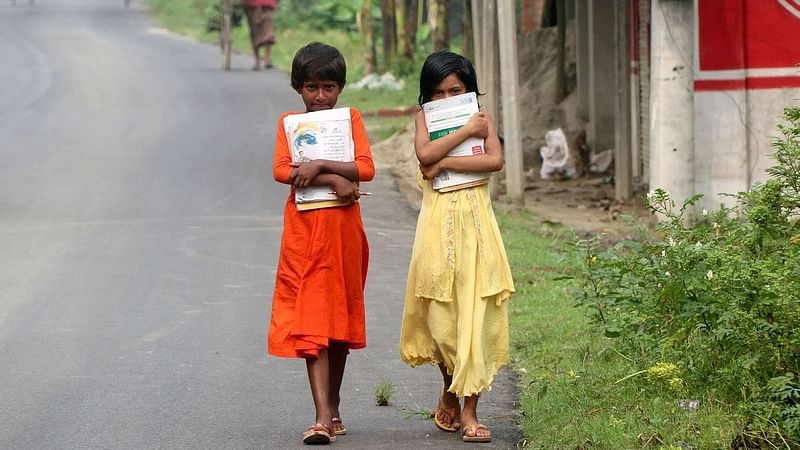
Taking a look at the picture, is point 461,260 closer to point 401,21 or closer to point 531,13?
point 531,13

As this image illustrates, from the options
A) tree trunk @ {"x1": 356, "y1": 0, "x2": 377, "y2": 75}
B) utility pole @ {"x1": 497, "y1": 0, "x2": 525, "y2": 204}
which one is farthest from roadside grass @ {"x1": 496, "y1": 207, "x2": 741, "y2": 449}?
tree trunk @ {"x1": 356, "y1": 0, "x2": 377, "y2": 75}

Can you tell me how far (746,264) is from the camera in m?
5.72

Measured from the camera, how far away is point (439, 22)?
838 inches

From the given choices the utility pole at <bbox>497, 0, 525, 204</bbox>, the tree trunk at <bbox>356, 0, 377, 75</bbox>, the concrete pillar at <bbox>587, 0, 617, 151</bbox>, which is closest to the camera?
the utility pole at <bbox>497, 0, 525, 204</bbox>

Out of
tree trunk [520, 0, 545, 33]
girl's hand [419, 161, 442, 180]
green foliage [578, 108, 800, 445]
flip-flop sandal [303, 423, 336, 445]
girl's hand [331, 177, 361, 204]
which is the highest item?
tree trunk [520, 0, 545, 33]

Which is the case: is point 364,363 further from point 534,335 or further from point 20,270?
point 20,270

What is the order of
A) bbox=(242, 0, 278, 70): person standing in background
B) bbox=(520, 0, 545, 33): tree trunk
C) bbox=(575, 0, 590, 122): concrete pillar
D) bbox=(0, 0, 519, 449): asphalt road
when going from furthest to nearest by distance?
bbox=(242, 0, 278, 70): person standing in background → bbox=(520, 0, 545, 33): tree trunk → bbox=(575, 0, 590, 122): concrete pillar → bbox=(0, 0, 519, 449): asphalt road

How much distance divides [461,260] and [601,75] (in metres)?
12.0

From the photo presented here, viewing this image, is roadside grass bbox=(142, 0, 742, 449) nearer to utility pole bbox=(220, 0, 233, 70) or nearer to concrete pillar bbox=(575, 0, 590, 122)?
concrete pillar bbox=(575, 0, 590, 122)

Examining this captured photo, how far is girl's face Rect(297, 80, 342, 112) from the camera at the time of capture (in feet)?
19.8

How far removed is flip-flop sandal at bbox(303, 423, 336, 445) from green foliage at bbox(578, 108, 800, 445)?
157 centimetres

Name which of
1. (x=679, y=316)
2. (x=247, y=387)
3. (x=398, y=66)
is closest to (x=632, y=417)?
(x=679, y=316)

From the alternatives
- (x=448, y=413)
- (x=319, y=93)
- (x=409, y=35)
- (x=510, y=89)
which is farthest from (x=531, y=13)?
(x=448, y=413)

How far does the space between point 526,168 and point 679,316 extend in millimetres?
11585
